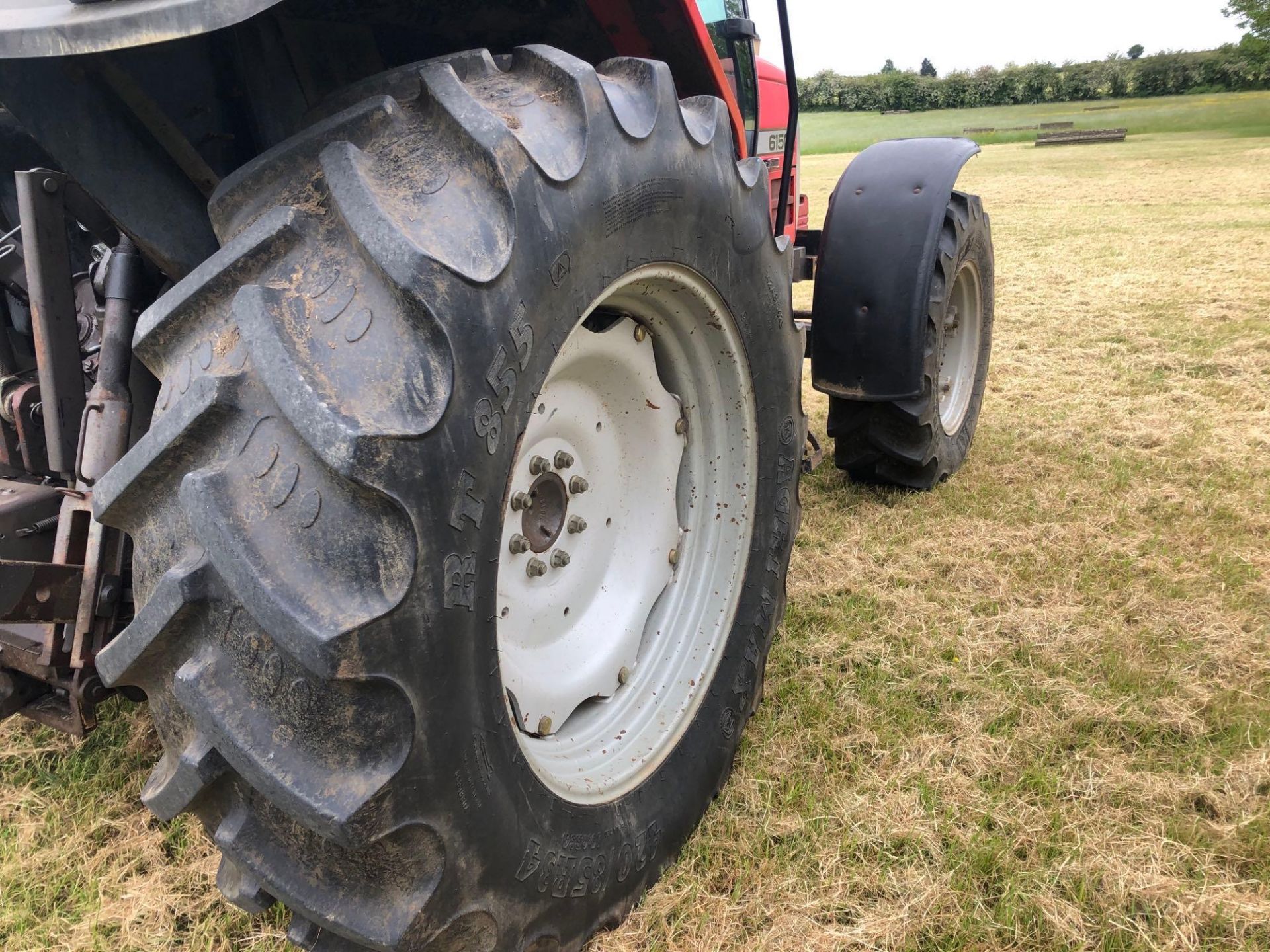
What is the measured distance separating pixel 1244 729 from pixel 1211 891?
600mm

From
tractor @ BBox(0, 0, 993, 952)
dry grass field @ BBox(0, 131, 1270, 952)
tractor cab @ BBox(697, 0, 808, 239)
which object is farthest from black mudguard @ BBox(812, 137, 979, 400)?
tractor @ BBox(0, 0, 993, 952)

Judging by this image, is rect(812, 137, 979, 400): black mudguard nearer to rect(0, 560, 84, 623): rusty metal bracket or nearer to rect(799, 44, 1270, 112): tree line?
rect(0, 560, 84, 623): rusty metal bracket

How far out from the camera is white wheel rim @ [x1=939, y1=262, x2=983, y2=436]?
3760mm

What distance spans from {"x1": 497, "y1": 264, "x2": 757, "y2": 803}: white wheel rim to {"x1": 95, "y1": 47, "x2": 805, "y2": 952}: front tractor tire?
0.03 metres

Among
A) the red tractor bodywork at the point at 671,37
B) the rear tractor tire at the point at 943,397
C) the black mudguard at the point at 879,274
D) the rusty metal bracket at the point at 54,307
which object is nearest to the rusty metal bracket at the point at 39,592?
the rusty metal bracket at the point at 54,307

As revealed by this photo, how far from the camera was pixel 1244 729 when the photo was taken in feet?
7.14

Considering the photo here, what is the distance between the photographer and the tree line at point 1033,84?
3803 centimetres

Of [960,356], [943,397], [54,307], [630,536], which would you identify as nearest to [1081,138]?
[960,356]

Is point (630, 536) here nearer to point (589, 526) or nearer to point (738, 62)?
point (589, 526)

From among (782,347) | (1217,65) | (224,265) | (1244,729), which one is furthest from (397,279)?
(1217,65)

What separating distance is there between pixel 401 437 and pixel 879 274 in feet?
7.61

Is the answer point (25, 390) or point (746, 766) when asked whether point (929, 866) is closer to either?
point (746, 766)

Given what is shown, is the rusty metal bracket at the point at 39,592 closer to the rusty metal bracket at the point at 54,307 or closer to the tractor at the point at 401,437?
the tractor at the point at 401,437

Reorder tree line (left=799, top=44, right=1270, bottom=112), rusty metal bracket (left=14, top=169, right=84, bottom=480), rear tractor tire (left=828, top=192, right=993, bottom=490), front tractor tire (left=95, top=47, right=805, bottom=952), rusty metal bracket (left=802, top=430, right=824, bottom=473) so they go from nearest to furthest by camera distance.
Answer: front tractor tire (left=95, top=47, right=805, bottom=952)
rusty metal bracket (left=14, top=169, right=84, bottom=480)
rear tractor tire (left=828, top=192, right=993, bottom=490)
rusty metal bracket (left=802, top=430, right=824, bottom=473)
tree line (left=799, top=44, right=1270, bottom=112)
